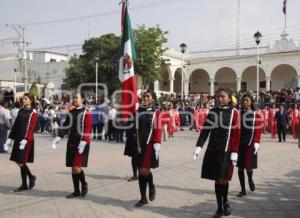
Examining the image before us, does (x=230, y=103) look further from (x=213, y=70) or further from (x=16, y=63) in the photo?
(x=16, y=63)

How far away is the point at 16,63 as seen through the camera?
211 ft

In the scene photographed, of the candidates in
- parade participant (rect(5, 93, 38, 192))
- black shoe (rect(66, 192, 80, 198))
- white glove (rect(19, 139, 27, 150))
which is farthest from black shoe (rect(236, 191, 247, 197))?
white glove (rect(19, 139, 27, 150))

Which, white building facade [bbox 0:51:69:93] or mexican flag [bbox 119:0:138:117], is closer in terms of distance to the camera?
mexican flag [bbox 119:0:138:117]

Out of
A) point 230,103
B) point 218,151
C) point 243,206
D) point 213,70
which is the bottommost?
point 243,206

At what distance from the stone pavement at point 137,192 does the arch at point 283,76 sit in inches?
1215

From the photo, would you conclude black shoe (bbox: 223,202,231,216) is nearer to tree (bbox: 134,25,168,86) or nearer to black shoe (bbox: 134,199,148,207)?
black shoe (bbox: 134,199,148,207)

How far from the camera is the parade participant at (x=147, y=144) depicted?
743 centimetres

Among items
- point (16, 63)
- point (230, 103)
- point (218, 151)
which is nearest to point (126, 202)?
point (218, 151)

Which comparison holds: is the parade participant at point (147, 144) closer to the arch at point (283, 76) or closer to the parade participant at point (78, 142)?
the parade participant at point (78, 142)

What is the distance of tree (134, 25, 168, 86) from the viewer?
1531 inches

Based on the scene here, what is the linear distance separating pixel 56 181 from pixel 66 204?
2.20 metres

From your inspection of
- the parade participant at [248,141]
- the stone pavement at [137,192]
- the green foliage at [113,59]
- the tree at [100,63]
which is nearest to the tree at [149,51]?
the green foliage at [113,59]

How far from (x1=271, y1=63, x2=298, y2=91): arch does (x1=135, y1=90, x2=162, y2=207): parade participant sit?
36029mm

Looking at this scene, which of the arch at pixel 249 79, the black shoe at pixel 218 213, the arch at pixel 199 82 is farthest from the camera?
the arch at pixel 199 82
